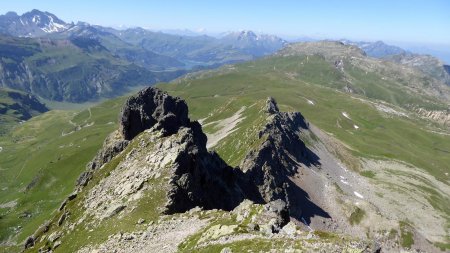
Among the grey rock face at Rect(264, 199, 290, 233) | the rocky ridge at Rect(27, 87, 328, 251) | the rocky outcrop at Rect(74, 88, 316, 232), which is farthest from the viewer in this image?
the rocky outcrop at Rect(74, 88, 316, 232)

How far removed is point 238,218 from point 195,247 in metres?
6.87

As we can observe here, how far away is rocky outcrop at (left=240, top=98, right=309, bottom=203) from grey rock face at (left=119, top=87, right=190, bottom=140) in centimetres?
2688

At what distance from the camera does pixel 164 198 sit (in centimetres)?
6231

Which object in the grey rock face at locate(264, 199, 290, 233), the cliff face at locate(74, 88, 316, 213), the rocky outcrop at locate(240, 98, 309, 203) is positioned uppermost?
the grey rock face at locate(264, 199, 290, 233)

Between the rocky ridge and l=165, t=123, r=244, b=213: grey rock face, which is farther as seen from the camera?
l=165, t=123, r=244, b=213: grey rock face

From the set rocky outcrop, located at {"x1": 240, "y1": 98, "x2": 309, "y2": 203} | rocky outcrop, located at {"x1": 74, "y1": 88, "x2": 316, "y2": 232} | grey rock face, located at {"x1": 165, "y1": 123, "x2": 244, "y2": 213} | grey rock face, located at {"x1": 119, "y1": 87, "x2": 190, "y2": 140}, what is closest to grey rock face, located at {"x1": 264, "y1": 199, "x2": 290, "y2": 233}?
rocky outcrop, located at {"x1": 74, "y1": 88, "x2": 316, "y2": 232}

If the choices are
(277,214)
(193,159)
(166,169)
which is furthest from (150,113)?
(277,214)

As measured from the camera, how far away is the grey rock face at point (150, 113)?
294 ft

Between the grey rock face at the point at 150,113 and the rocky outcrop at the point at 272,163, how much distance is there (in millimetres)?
26880

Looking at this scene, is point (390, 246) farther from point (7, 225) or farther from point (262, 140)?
point (7, 225)

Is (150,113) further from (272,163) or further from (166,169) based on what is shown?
(272,163)

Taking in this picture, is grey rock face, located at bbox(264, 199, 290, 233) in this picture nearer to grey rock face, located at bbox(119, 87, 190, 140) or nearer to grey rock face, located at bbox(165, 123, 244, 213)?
grey rock face, located at bbox(165, 123, 244, 213)

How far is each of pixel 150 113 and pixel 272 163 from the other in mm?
49301

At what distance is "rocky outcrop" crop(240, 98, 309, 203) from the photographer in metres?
128
